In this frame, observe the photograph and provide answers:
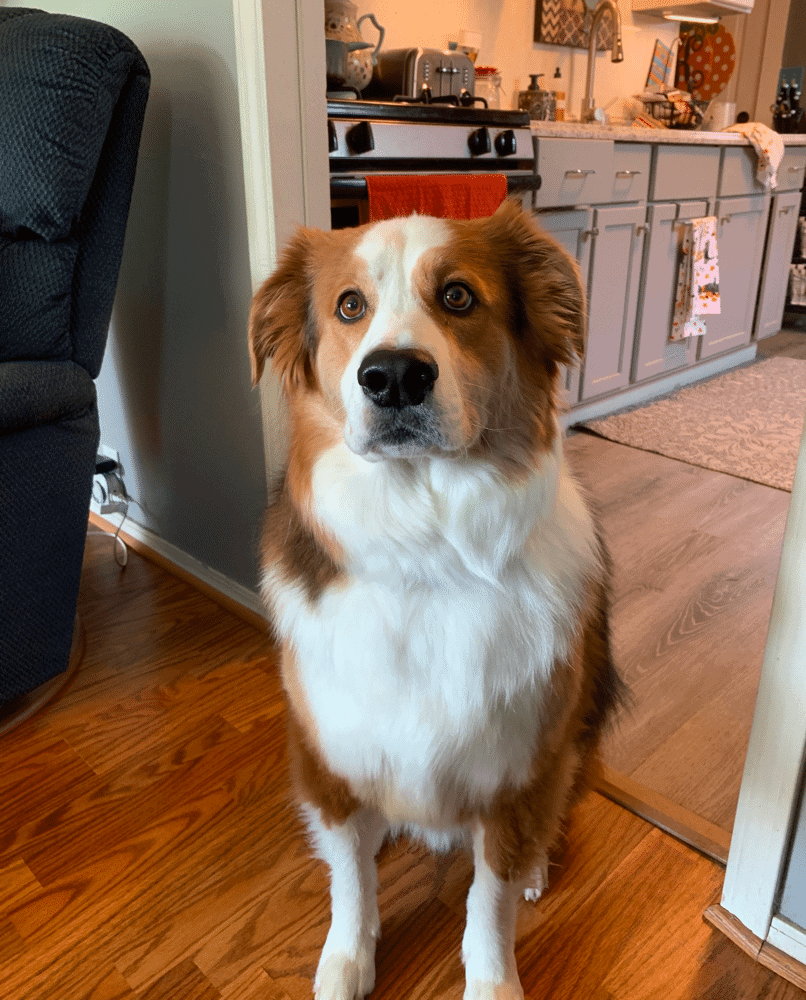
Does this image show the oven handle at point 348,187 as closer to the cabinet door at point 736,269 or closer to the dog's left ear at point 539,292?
the dog's left ear at point 539,292

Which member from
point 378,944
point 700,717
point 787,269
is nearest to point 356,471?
point 378,944

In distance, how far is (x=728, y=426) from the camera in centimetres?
325

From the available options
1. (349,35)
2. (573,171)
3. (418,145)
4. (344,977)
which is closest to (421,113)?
(418,145)

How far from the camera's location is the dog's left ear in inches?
39.9

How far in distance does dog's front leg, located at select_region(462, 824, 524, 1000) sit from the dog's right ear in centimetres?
67

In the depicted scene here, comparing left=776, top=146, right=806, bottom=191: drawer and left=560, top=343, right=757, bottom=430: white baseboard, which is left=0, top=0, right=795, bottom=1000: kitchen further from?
left=776, top=146, right=806, bottom=191: drawer

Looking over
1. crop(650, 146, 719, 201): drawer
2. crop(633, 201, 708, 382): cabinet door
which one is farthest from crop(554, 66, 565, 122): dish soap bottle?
crop(633, 201, 708, 382): cabinet door

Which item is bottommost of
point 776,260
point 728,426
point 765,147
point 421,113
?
point 728,426

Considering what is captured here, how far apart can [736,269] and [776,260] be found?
54 cm

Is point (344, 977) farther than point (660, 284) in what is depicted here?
No

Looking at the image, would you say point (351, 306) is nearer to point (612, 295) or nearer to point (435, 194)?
point (435, 194)

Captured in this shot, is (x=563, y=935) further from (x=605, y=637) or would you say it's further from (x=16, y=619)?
(x=16, y=619)

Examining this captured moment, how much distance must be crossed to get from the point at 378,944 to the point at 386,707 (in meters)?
0.46

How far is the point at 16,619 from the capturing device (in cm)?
148
